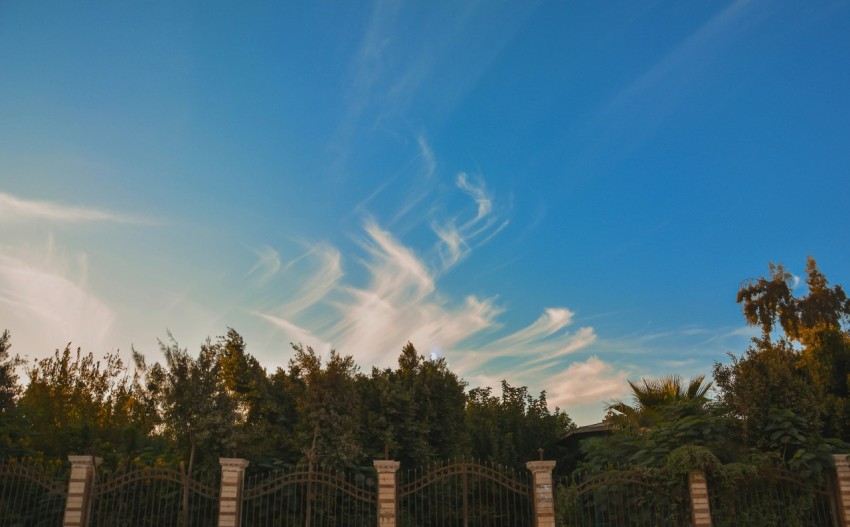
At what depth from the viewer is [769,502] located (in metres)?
15.0

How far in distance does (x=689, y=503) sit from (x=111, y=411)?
23525 mm

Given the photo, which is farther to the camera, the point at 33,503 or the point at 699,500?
the point at 33,503

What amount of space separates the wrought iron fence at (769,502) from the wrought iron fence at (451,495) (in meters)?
4.42

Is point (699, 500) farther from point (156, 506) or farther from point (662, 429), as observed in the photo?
point (156, 506)

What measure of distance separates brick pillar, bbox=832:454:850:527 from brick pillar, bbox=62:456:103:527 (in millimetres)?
16694

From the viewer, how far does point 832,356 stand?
20.0m

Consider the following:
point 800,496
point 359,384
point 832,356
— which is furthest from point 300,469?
point 832,356

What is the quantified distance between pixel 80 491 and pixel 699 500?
13.3 metres

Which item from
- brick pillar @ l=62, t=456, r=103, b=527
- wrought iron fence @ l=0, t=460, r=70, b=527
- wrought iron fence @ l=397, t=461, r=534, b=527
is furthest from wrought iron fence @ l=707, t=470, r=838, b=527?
wrought iron fence @ l=0, t=460, r=70, b=527

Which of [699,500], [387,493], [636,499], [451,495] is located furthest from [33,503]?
[699,500]

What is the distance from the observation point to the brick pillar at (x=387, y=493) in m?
13.0

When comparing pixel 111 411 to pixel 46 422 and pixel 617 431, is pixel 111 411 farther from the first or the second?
pixel 617 431

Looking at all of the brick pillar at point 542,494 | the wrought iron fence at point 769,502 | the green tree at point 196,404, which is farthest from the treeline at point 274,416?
the wrought iron fence at point 769,502

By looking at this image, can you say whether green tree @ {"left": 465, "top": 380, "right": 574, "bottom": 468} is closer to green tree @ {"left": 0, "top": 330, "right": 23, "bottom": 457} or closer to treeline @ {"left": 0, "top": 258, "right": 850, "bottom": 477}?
treeline @ {"left": 0, "top": 258, "right": 850, "bottom": 477}
